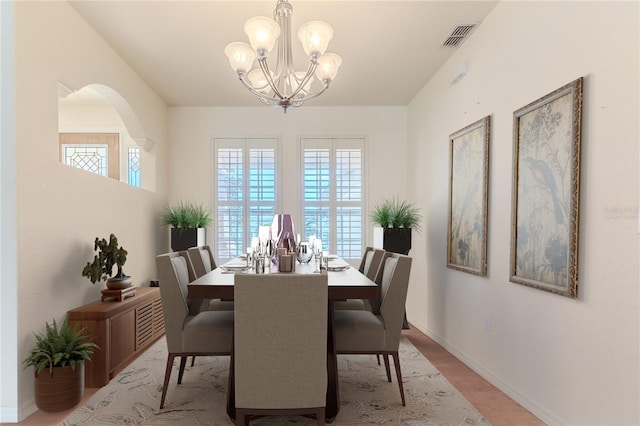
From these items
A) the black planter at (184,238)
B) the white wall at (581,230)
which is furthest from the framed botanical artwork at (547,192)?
the black planter at (184,238)

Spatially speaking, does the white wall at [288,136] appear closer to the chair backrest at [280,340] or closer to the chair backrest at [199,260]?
the chair backrest at [199,260]

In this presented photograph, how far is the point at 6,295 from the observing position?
227 centimetres

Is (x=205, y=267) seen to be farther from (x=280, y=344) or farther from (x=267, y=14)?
(x=267, y=14)

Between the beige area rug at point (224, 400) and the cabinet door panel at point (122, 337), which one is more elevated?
the cabinet door panel at point (122, 337)

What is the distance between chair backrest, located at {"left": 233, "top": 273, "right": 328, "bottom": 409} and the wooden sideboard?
55.2 inches

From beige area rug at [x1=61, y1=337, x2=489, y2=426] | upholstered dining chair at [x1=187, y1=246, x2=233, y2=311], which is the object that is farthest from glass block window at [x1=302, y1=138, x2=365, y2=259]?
beige area rug at [x1=61, y1=337, x2=489, y2=426]

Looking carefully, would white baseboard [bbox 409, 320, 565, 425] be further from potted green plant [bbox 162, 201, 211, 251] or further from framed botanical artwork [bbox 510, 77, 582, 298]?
potted green plant [bbox 162, 201, 211, 251]

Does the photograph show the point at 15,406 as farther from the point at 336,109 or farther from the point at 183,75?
the point at 336,109

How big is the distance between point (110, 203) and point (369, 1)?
2828mm

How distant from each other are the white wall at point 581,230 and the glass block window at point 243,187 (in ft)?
8.51

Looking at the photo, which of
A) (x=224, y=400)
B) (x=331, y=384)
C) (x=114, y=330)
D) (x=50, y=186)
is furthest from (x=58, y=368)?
(x=331, y=384)

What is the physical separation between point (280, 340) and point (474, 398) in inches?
62.4

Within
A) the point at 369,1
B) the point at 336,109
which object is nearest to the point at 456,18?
the point at 369,1

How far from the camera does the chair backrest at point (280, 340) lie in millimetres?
1854
